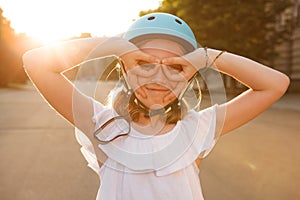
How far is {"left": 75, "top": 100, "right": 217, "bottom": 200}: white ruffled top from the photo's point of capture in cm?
173

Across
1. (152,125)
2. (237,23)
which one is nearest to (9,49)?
(237,23)

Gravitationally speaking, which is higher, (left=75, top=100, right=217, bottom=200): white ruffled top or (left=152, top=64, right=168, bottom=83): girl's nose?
(left=152, top=64, right=168, bottom=83): girl's nose

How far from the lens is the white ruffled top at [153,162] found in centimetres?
173

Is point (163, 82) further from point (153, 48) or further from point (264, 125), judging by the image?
point (264, 125)

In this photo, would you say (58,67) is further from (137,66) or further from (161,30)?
(161,30)

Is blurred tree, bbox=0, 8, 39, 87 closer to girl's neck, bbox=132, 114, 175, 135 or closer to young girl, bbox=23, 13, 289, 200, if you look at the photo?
young girl, bbox=23, 13, 289, 200

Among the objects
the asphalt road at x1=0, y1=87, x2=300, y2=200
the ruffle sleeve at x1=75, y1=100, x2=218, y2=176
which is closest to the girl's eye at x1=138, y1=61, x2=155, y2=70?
the ruffle sleeve at x1=75, y1=100, x2=218, y2=176

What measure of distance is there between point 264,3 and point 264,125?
12188 millimetres

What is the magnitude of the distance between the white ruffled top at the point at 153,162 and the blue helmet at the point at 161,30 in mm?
320

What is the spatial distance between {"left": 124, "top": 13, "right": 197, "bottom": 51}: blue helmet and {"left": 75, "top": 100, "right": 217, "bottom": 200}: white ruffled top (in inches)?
12.6

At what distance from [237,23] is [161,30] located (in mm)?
19954

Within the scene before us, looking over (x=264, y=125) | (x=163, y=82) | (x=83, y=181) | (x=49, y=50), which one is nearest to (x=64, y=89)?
(x=49, y=50)

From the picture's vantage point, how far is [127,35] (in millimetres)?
1800

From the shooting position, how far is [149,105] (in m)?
1.81
